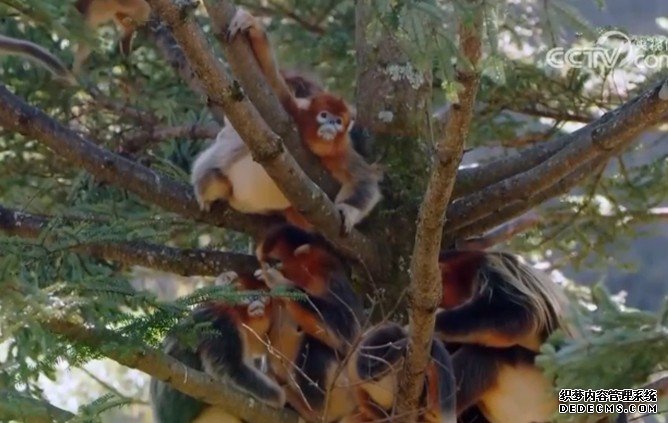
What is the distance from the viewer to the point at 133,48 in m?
7.89

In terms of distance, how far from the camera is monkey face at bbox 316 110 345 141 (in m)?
6.18

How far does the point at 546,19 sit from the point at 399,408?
156 centimetres

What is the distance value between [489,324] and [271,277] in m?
1.02

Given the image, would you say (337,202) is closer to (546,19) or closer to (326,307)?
(326,307)

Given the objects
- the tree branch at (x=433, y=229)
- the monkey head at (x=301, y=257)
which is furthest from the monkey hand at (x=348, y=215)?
the tree branch at (x=433, y=229)

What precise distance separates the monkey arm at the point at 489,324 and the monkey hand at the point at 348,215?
2.02 feet

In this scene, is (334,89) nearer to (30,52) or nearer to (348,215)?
(348,215)

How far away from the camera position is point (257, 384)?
5.31m

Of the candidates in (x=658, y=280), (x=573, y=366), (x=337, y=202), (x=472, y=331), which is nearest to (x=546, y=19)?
(x=573, y=366)

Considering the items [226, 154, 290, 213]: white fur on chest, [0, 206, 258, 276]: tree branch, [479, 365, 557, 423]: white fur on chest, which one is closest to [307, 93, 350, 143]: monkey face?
[226, 154, 290, 213]: white fur on chest

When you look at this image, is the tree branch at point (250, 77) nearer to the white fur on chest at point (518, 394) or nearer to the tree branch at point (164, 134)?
the tree branch at point (164, 134)

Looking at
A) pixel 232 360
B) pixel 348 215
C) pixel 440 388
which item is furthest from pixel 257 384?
pixel 348 215

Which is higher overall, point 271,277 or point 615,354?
point 271,277

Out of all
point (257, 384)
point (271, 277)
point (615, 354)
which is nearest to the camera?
point (615, 354)
